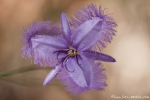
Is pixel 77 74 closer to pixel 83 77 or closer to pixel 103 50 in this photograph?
pixel 83 77

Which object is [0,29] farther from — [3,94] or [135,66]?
[135,66]

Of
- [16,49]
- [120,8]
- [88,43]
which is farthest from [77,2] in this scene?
[88,43]

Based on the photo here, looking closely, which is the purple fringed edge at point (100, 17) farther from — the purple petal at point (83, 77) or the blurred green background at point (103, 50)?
the blurred green background at point (103, 50)

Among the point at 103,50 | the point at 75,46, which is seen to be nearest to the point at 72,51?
the point at 75,46

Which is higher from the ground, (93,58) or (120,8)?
(120,8)

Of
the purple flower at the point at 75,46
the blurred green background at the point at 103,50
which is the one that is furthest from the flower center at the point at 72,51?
the blurred green background at the point at 103,50

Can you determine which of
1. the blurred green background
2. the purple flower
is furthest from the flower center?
the blurred green background

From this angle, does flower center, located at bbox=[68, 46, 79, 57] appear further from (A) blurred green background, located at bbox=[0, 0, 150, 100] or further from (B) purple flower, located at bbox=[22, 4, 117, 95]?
(A) blurred green background, located at bbox=[0, 0, 150, 100]
